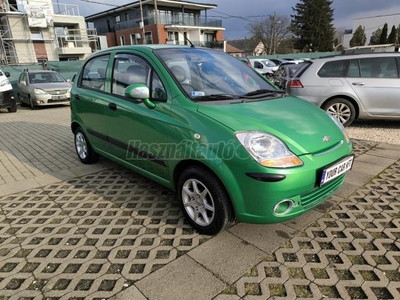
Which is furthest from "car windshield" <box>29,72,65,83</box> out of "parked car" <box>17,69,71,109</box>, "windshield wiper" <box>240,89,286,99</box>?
"windshield wiper" <box>240,89,286,99</box>

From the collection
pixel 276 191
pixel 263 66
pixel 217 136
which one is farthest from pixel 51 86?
pixel 263 66

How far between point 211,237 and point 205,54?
83.1 inches

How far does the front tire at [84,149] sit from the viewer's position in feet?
15.3

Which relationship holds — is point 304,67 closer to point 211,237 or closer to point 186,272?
point 211,237

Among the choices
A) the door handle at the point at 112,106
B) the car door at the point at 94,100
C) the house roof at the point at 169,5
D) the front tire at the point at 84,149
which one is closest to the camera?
the door handle at the point at 112,106

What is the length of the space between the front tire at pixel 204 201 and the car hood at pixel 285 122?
1.67 feet

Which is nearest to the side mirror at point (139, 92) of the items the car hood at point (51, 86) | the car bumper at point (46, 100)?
the car bumper at point (46, 100)

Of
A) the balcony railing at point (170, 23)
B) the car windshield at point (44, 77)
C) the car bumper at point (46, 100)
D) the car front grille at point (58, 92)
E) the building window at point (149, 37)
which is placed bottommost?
the car bumper at point (46, 100)

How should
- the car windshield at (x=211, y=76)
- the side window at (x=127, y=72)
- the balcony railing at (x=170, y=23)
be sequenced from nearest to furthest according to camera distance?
the car windshield at (x=211, y=76) < the side window at (x=127, y=72) < the balcony railing at (x=170, y=23)

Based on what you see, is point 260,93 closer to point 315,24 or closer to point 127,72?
point 127,72

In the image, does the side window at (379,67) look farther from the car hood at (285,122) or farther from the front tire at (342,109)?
the car hood at (285,122)

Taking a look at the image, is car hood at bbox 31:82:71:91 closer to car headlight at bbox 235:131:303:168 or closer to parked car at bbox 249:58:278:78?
car headlight at bbox 235:131:303:168

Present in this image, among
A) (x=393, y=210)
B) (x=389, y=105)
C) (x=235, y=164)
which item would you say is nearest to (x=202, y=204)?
(x=235, y=164)

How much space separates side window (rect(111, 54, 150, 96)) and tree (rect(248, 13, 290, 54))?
5621 cm
